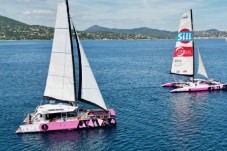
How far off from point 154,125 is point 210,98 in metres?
28.2

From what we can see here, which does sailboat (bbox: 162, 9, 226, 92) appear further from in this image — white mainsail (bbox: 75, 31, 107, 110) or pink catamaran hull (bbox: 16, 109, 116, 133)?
pink catamaran hull (bbox: 16, 109, 116, 133)

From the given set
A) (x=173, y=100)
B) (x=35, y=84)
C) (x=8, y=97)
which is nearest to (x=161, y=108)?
(x=173, y=100)

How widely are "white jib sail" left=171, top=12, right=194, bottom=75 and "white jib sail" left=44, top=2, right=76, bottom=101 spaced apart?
4579cm

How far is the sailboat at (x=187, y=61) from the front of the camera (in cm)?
9388

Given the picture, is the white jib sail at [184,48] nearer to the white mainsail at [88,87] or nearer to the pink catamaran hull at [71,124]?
the white mainsail at [88,87]

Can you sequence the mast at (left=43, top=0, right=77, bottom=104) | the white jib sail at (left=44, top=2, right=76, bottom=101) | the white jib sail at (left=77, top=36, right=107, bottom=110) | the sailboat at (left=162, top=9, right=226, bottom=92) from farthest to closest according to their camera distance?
the sailboat at (left=162, top=9, right=226, bottom=92) < the white jib sail at (left=77, top=36, right=107, bottom=110) < the white jib sail at (left=44, top=2, right=76, bottom=101) < the mast at (left=43, top=0, right=77, bottom=104)

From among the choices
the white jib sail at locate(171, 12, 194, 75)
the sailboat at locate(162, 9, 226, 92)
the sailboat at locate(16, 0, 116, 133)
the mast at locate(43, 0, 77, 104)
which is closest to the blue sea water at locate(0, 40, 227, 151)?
the sailboat at locate(16, 0, 116, 133)

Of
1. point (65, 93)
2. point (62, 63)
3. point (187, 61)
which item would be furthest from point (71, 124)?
point (187, 61)

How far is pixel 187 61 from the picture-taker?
325 feet

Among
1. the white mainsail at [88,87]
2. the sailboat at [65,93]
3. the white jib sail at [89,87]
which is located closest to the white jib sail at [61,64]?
the sailboat at [65,93]

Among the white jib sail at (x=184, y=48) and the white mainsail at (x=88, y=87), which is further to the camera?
the white jib sail at (x=184, y=48)

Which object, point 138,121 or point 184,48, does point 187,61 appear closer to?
point 184,48

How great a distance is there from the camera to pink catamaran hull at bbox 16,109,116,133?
2298 inches

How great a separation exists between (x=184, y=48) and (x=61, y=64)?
4778 centimetres
